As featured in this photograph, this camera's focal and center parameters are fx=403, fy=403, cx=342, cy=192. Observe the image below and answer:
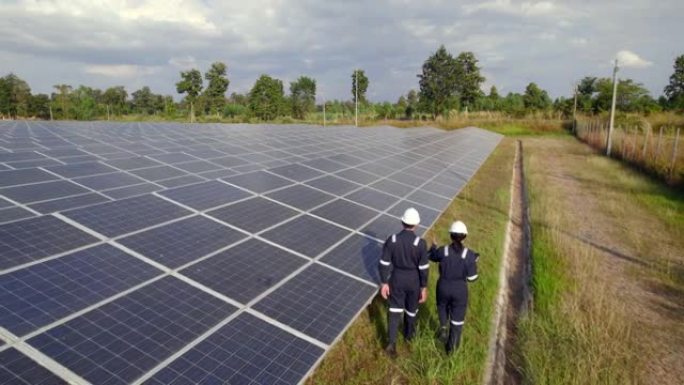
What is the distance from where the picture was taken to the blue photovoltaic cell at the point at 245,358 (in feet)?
13.4

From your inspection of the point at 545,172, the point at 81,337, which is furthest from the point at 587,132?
the point at 81,337

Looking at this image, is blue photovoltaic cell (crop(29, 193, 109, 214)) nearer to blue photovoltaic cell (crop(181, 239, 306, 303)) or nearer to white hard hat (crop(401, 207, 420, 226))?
blue photovoltaic cell (crop(181, 239, 306, 303))

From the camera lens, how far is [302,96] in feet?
252

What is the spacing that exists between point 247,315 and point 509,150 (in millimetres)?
38294

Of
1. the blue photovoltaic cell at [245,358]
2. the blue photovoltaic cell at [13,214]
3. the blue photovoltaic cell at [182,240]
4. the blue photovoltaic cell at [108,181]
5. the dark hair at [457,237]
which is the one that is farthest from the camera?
the blue photovoltaic cell at [108,181]

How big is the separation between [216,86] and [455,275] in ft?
216

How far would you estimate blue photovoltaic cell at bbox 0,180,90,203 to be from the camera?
7.35m

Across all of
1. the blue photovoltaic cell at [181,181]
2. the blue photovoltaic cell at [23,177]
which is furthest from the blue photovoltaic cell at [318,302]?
the blue photovoltaic cell at [23,177]

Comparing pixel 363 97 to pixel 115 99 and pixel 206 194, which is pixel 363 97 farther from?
pixel 206 194

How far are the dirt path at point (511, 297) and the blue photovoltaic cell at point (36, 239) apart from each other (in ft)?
21.4

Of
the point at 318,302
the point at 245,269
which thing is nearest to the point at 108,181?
the point at 245,269

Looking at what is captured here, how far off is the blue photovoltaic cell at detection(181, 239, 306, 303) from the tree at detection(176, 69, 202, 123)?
61.9m

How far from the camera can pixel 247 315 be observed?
16.8 feet

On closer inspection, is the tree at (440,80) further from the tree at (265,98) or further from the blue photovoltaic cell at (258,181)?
the blue photovoltaic cell at (258,181)
